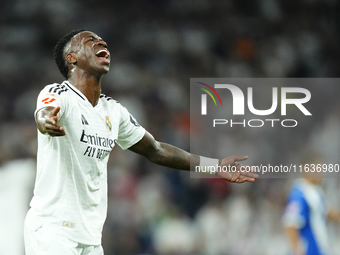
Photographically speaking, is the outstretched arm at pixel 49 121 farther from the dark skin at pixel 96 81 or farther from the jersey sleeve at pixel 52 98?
the dark skin at pixel 96 81

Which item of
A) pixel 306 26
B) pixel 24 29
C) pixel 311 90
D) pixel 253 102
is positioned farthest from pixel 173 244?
pixel 306 26

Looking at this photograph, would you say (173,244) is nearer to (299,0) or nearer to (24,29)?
(24,29)

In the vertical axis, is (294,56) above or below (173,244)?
above

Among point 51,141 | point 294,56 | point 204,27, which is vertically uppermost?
point 204,27

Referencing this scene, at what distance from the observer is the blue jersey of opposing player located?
6215 millimetres

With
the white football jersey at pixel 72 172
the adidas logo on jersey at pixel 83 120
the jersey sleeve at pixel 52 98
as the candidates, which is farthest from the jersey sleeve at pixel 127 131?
the jersey sleeve at pixel 52 98

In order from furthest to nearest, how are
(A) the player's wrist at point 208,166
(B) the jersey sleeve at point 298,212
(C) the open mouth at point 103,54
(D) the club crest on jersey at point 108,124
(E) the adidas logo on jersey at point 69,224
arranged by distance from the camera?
(B) the jersey sleeve at point 298,212
(A) the player's wrist at point 208,166
(C) the open mouth at point 103,54
(D) the club crest on jersey at point 108,124
(E) the adidas logo on jersey at point 69,224

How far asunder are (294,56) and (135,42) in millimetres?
3788

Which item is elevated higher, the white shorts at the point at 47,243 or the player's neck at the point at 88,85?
the player's neck at the point at 88,85

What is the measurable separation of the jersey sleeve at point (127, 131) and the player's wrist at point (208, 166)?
1.97 feet

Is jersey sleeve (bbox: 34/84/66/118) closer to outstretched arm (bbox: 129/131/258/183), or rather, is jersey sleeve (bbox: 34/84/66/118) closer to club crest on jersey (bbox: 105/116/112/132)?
club crest on jersey (bbox: 105/116/112/132)

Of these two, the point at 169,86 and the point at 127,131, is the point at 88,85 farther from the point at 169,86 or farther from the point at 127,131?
the point at 169,86

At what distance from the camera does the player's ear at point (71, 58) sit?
373 centimetres

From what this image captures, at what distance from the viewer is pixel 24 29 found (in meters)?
9.93
